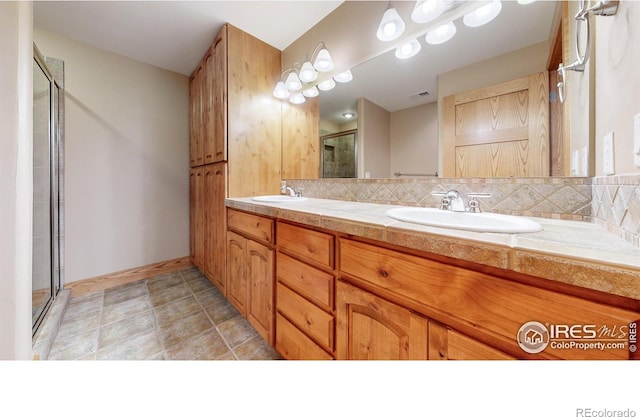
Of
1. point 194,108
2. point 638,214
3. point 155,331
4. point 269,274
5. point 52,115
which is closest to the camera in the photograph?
point 638,214

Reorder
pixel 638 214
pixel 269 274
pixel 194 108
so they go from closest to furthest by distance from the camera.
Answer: pixel 638 214 < pixel 269 274 < pixel 194 108

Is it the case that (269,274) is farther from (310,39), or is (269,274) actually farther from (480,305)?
(310,39)

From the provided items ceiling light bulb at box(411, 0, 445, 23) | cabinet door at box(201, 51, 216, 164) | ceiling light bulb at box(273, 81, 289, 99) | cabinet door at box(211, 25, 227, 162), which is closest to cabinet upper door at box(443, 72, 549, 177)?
ceiling light bulb at box(411, 0, 445, 23)

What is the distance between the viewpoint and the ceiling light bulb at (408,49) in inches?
47.0

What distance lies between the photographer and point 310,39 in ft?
5.96

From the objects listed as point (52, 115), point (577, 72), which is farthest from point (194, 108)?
point (577, 72)

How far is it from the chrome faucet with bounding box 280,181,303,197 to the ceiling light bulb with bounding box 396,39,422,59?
46.0 inches

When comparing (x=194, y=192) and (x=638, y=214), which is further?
(x=194, y=192)

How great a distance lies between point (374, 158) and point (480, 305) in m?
1.06

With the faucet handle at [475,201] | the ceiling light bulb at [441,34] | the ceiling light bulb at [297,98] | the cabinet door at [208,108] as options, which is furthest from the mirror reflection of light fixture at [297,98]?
the faucet handle at [475,201]

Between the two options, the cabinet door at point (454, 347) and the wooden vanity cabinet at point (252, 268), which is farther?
the wooden vanity cabinet at point (252, 268)

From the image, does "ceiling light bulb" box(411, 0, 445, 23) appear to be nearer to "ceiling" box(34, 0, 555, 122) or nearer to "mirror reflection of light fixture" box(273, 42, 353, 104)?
"ceiling" box(34, 0, 555, 122)

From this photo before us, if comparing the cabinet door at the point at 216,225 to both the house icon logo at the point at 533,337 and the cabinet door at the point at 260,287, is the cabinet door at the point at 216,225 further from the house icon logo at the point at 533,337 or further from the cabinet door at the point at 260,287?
the house icon logo at the point at 533,337

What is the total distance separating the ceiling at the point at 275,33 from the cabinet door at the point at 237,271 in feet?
3.89
